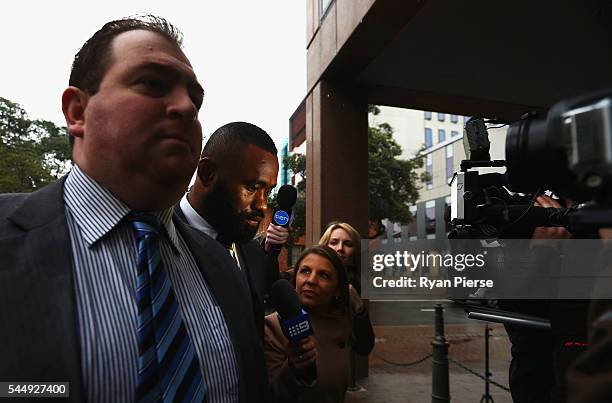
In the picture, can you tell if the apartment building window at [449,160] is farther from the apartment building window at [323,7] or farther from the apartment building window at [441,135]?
the apartment building window at [323,7]

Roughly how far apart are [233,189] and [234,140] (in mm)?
225

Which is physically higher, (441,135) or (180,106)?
(441,135)

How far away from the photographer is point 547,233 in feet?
8.77

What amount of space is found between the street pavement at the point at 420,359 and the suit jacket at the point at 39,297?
11.0 feet

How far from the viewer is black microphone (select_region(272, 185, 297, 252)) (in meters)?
2.74

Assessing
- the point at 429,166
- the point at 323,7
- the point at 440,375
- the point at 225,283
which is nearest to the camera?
the point at 225,283

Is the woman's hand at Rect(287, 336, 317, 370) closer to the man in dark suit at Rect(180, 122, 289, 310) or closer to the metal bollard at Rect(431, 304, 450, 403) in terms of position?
the man in dark suit at Rect(180, 122, 289, 310)

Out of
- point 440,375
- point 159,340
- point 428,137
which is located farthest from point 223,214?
point 428,137

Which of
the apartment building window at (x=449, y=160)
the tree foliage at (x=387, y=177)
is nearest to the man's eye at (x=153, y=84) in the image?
the tree foliage at (x=387, y=177)

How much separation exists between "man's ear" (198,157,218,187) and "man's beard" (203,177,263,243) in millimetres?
34

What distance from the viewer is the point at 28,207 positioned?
121cm

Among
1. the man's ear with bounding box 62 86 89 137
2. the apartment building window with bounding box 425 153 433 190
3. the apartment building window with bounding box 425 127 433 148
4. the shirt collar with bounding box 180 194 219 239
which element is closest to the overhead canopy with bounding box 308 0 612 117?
the shirt collar with bounding box 180 194 219 239

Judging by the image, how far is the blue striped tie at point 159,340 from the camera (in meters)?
1.12

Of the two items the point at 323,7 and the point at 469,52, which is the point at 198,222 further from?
the point at 323,7
